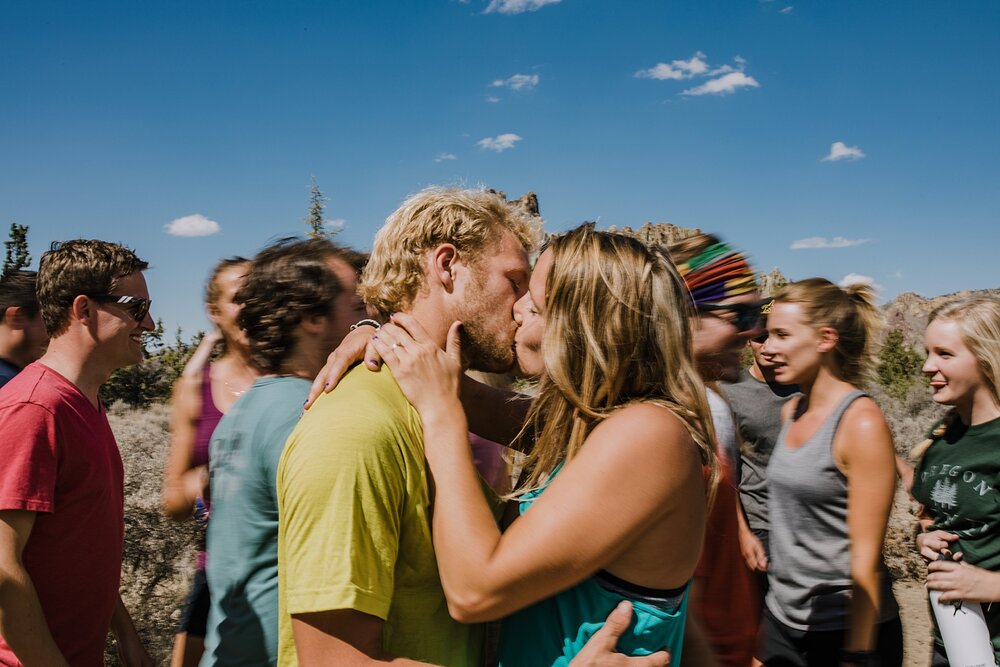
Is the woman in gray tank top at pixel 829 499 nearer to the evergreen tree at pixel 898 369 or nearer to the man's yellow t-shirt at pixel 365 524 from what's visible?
the man's yellow t-shirt at pixel 365 524

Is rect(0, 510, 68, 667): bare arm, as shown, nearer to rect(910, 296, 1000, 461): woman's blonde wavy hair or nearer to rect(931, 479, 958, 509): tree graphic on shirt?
rect(931, 479, 958, 509): tree graphic on shirt

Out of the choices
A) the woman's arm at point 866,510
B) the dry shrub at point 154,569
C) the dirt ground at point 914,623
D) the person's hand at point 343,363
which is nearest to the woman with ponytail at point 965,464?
the woman's arm at point 866,510

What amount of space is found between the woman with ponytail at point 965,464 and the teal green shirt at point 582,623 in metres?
1.89

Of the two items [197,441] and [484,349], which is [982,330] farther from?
[197,441]

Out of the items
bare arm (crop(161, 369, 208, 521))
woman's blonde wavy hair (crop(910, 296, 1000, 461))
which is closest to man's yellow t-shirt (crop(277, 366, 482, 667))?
bare arm (crop(161, 369, 208, 521))

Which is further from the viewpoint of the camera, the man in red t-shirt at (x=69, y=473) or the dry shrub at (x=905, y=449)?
the dry shrub at (x=905, y=449)

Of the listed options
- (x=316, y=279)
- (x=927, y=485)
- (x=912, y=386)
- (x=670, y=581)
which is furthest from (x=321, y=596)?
(x=912, y=386)

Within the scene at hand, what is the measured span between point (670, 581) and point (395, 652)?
624 mm

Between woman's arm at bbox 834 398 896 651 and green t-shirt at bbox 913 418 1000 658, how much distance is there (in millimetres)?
437

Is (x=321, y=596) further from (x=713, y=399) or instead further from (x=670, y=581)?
(x=713, y=399)

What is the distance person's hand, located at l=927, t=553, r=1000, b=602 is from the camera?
2.65m

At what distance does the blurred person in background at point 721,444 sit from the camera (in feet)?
8.04

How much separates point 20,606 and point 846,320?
345 cm

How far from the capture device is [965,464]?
2844 millimetres
